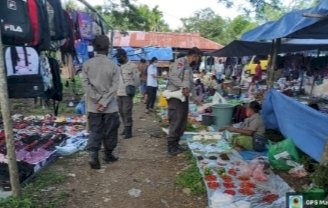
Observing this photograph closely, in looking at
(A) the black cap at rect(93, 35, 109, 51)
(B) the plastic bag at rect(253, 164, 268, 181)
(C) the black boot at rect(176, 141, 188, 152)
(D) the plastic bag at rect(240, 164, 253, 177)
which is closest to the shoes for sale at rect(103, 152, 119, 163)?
(C) the black boot at rect(176, 141, 188, 152)

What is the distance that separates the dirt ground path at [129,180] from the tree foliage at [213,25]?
30.8m

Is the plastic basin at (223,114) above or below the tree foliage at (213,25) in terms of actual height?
below

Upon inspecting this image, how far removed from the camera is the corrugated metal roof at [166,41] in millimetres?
27766

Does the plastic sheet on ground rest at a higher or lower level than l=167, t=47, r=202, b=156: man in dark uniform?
lower

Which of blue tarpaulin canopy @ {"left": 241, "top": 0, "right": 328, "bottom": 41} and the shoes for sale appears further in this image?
the shoes for sale

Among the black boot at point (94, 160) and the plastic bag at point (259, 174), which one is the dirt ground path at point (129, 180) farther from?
the plastic bag at point (259, 174)

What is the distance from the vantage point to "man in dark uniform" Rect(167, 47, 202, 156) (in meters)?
5.96

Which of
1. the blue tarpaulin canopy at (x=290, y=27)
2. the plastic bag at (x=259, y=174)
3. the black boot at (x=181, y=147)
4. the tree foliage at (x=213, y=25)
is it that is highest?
the tree foliage at (x=213, y=25)

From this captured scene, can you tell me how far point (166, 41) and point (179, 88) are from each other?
23.2 meters

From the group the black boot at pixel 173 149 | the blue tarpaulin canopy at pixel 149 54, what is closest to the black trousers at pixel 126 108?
the black boot at pixel 173 149

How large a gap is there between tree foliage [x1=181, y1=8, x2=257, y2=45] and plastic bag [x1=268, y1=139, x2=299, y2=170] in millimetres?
31412

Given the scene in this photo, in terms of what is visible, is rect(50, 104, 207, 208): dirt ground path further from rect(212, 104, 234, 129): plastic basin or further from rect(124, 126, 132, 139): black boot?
rect(212, 104, 234, 129): plastic basin

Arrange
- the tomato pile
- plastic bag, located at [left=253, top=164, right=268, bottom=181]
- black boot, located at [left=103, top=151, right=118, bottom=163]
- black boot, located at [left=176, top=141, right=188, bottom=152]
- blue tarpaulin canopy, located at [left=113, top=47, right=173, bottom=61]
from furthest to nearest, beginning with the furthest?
blue tarpaulin canopy, located at [left=113, top=47, right=173, bottom=61], black boot, located at [left=176, top=141, right=188, bottom=152], black boot, located at [left=103, top=151, right=118, bottom=163], plastic bag, located at [left=253, top=164, right=268, bottom=181], the tomato pile

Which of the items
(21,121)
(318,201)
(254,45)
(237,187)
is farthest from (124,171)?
(254,45)
